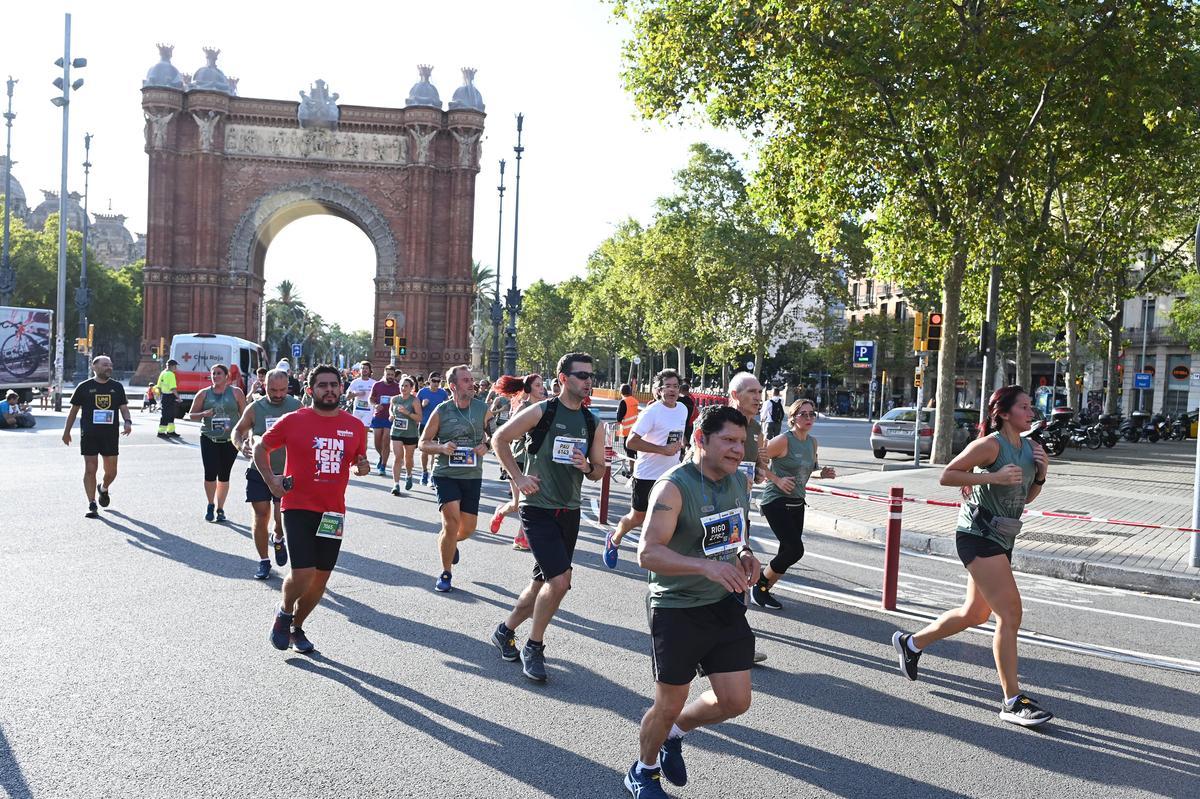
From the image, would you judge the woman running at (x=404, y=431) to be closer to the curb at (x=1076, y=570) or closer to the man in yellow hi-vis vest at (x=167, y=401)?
the curb at (x=1076, y=570)

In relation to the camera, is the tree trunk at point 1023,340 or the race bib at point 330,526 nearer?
the race bib at point 330,526

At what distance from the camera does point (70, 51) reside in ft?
102

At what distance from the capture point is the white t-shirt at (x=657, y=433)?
895cm

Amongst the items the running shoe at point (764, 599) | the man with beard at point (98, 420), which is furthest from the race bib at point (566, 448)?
the man with beard at point (98, 420)

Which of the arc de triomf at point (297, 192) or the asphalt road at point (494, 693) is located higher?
the arc de triomf at point (297, 192)

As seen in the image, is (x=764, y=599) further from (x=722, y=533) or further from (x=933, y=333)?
(x=933, y=333)

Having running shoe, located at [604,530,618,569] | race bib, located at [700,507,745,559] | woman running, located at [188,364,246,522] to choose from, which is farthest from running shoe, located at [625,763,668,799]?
woman running, located at [188,364,246,522]

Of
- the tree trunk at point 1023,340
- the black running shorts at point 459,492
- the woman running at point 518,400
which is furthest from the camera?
the tree trunk at point 1023,340

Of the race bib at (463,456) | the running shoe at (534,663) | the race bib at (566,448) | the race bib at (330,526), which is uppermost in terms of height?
the race bib at (566,448)

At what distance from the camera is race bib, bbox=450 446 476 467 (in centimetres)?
824

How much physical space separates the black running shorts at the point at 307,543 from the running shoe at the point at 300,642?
16.3 inches

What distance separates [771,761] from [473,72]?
171ft

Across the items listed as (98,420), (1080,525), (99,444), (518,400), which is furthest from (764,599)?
(98,420)

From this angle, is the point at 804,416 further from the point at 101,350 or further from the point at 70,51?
the point at 101,350
